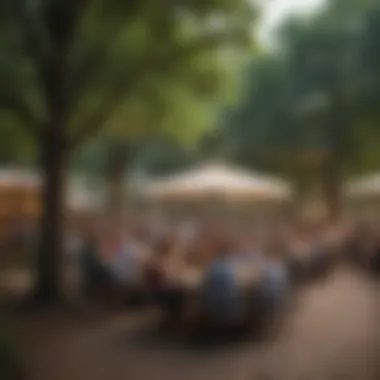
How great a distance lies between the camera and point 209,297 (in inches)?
84.5

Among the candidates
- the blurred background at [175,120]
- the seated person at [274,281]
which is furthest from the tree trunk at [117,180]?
the seated person at [274,281]

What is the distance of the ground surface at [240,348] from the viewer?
82.0 inches

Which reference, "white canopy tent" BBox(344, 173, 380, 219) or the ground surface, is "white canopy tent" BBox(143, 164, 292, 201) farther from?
the ground surface

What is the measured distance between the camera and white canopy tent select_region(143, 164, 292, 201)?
6.81 ft

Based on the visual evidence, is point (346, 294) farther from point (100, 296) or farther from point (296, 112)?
point (100, 296)

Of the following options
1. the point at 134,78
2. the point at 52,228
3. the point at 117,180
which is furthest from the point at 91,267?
the point at 134,78

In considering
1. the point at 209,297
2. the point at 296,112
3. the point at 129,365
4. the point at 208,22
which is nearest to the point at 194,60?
the point at 208,22

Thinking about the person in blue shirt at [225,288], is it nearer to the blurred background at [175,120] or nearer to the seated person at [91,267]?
the blurred background at [175,120]

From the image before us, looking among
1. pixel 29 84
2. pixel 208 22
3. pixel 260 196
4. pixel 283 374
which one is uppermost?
pixel 208 22

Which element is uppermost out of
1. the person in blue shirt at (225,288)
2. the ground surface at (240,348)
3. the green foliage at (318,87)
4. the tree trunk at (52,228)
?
the green foliage at (318,87)

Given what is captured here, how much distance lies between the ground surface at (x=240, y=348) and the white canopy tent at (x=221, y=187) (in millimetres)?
301

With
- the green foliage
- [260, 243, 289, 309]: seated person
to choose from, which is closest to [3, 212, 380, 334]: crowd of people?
[260, 243, 289, 309]: seated person

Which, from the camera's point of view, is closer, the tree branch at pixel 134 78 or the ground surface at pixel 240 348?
the ground surface at pixel 240 348

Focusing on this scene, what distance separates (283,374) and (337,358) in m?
0.16
